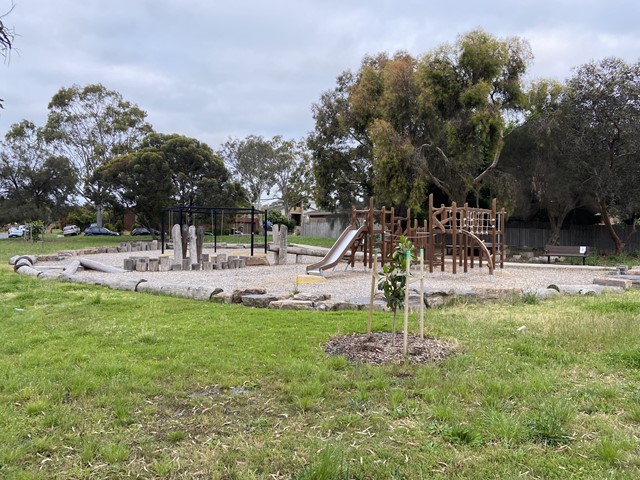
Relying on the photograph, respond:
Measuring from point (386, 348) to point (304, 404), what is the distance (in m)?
1.67

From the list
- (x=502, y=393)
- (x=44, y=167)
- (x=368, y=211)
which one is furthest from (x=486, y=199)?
(x=44, y=167)

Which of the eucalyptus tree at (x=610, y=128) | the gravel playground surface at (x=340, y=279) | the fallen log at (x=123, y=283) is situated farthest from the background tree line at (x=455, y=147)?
the fallen log at (x=123, y=283)

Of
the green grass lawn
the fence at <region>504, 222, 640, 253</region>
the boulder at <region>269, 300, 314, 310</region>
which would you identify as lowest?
the green grass lawn

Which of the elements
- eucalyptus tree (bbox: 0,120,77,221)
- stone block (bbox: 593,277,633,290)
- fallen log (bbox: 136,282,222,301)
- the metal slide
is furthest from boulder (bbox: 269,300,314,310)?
eucalyptus tree (bbox: 0,120,77,221)

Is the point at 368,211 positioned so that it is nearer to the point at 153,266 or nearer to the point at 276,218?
the point at 153,266

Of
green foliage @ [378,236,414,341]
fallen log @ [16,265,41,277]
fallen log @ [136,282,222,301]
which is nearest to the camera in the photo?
green foliage @ [378,236,414,341]

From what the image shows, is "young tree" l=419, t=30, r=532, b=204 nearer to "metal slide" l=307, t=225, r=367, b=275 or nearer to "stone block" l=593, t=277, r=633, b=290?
"metal slide" l=307, t=225, r=367, b=275

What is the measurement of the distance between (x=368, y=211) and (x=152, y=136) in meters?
21.0

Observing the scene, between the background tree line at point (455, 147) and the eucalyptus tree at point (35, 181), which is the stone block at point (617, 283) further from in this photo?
the eucalyptus tree at point (35, 181)

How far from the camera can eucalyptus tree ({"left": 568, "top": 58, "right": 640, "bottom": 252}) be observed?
18297 millimetres

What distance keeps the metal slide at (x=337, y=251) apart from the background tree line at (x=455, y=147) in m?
6.30

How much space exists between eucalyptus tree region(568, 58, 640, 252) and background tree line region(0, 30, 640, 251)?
39 mm

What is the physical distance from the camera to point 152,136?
102 ft

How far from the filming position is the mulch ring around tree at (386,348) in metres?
4.64
